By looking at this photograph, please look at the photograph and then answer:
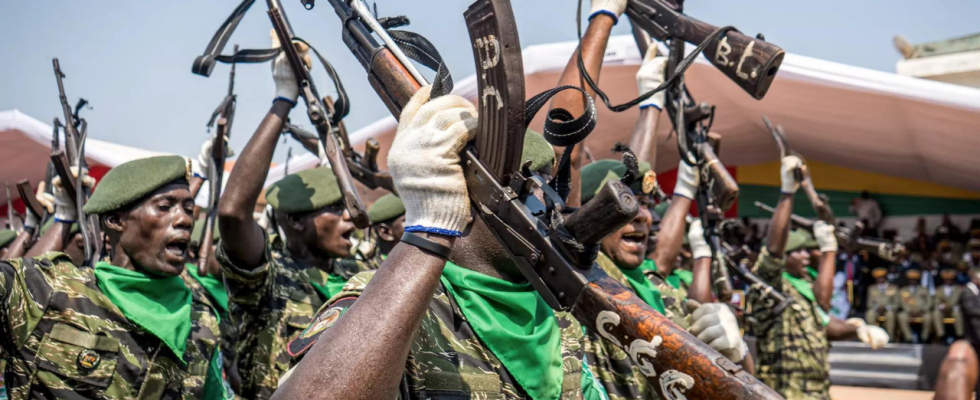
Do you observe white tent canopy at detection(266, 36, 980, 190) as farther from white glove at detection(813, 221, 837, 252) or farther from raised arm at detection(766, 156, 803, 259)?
raised arm at detection(766, 156, 803, 259)

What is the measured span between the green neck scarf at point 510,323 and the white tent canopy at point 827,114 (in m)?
6.76

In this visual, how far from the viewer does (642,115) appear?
4527 millimetres

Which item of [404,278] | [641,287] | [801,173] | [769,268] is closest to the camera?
[404,278]

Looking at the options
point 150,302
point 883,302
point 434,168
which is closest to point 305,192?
point 150,302

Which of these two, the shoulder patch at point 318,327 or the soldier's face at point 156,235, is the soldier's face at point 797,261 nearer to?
the soldier's face at point 156,235

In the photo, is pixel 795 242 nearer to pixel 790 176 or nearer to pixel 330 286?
pixel 790 176

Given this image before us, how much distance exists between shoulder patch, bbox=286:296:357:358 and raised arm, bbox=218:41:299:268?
5.72 feet

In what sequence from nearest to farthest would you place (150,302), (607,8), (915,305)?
(607,8), (150,302), (915,305)

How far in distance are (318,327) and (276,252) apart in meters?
2.98

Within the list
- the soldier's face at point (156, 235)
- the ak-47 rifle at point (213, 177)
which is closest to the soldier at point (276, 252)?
the soldier's face at point (156, 235)

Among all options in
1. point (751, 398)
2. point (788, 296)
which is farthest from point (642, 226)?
point (788, 296)

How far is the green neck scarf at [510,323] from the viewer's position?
2139mm

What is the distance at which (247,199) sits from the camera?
3.58m

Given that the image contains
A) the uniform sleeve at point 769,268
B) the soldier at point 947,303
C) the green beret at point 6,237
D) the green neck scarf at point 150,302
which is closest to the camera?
the green neck scarf at point 150,302
